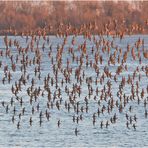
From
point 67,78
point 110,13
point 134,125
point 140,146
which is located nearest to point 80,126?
point 134,125

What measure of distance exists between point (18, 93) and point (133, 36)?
133ft

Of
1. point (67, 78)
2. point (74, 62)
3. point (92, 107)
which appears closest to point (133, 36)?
point (74, 62)

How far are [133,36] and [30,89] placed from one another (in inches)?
1575

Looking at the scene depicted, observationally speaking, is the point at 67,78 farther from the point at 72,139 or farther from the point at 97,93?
the point at 72,139

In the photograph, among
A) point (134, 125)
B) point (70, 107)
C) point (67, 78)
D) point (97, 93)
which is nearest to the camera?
point (134, 125)

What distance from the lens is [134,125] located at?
101 feet

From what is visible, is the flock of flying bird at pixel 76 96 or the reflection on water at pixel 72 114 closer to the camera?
the reflection on water at pixel 72 114

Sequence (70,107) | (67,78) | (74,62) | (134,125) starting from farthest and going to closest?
(74,62), (67,78), (70,107), (134,125)

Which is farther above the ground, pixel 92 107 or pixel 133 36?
pixel 92 107

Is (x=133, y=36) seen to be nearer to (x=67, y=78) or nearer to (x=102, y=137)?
(x=67, y=78)

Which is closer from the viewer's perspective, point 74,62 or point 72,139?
point 72,139

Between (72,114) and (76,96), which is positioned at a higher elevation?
(72,114)

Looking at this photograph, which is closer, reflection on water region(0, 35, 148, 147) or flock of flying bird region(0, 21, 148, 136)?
reflection on water region(0, 35, 148, 147)

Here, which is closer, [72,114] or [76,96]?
[72,114]
